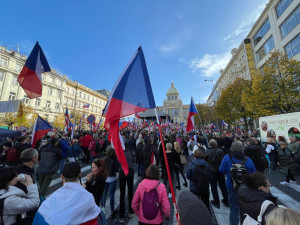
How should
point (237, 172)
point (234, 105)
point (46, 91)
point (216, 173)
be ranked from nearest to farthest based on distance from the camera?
point (237, 172) → point (216, 173) → point (234, 105) → point (46, 91)

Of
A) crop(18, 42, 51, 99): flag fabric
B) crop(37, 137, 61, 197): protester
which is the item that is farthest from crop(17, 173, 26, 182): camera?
crop(18, 42, 51, 99): flag fabric

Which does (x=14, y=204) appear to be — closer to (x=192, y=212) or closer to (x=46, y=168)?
(x=192, y=212)

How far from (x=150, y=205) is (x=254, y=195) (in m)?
1.56

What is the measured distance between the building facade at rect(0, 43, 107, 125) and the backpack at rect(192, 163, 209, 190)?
19.3 m

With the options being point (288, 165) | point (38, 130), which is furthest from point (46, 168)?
point (288, 165)

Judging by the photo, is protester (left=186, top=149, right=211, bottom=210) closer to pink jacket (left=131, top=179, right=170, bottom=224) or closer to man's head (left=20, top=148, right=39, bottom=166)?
pink jacket (left=131, top=179, right=170, bottom=224)

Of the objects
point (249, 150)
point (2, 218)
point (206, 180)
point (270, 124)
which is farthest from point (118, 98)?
point (270, 124)

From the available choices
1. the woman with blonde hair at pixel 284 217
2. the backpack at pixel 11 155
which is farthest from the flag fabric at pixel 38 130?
the woman with blonde hair at pixel 284 217

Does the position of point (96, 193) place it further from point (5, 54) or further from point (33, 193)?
point (5, 54)

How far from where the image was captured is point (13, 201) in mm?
1612

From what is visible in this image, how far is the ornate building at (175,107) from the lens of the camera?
94125 millimetres

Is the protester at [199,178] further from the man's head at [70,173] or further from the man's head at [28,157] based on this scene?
the man's head at [28,157]

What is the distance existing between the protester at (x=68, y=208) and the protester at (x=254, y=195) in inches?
80.7

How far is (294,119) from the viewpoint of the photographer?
8383mm
